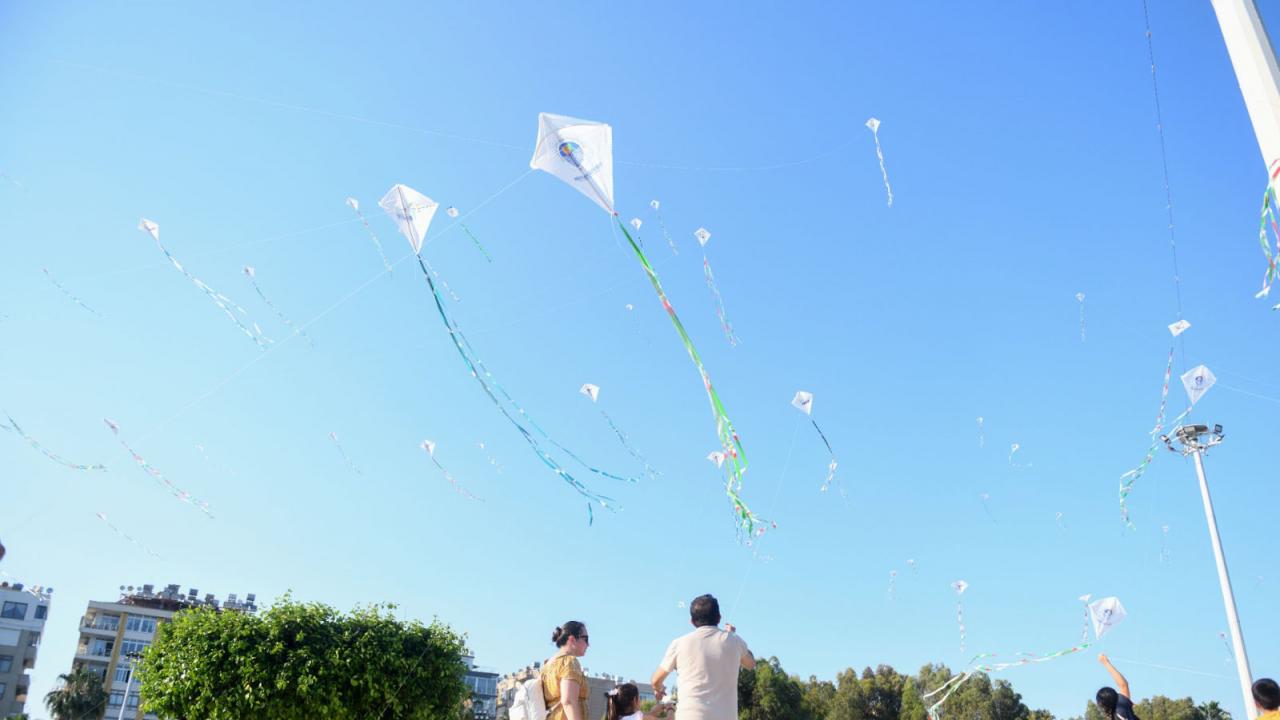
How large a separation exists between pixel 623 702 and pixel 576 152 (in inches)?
229

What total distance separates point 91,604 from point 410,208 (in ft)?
229

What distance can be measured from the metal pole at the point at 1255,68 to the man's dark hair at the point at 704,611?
161 inches

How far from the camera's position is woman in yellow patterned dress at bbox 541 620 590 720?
20.4 feet

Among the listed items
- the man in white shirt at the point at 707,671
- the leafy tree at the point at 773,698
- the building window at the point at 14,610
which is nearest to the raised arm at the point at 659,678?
the man in white shirt at the point at 707,671

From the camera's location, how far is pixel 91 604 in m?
65.8

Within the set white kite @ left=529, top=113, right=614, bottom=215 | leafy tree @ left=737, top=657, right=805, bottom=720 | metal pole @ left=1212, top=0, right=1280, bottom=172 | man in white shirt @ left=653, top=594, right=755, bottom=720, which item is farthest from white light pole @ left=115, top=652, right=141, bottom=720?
leafy tree @ left=737, top=657, right=805, bottom=720

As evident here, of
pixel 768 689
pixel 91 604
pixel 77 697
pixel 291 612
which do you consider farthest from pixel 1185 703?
pixel 91 604

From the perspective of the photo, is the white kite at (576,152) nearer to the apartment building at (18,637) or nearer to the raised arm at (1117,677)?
the raised arm at (1117,677)

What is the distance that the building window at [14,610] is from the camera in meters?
65.0

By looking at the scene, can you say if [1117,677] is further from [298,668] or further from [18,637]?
[18,637]

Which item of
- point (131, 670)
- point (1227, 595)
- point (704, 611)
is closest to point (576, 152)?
point (704, 611)

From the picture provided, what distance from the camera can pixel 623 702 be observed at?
6387mm

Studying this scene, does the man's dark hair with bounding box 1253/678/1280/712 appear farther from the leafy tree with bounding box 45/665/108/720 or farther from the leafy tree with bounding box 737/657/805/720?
the leafy tree with bounding box 45/665/108/720

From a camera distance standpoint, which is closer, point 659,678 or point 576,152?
point 659,678
